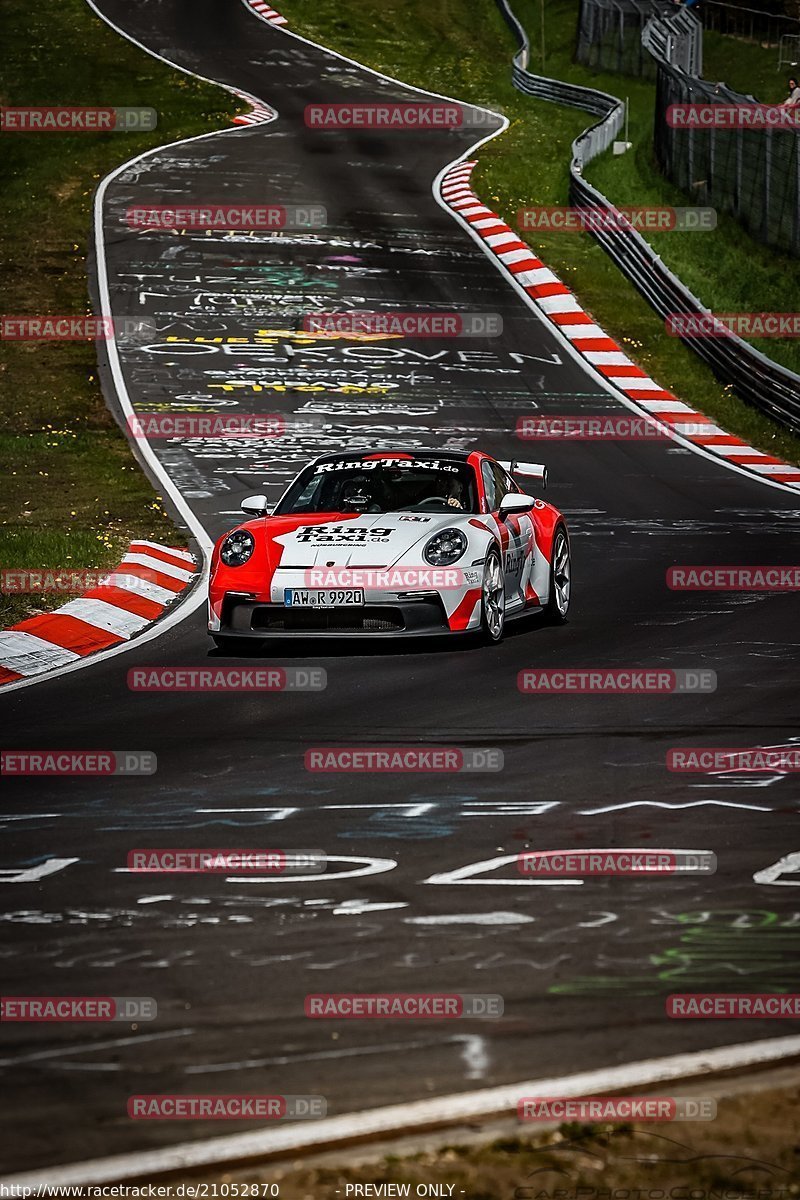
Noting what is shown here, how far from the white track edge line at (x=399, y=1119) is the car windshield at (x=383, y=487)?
7.68 m

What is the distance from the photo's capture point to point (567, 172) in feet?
113

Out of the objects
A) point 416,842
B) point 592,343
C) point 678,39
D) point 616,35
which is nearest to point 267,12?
point 616,35

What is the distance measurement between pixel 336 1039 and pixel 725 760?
3.82 metres

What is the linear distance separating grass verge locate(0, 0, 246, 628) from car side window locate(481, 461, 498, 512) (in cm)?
303

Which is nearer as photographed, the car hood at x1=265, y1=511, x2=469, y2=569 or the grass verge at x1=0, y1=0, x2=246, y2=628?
the car hood at x1=265, y1=511, x2=469, y2=569

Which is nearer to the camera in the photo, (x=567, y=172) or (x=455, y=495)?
(x=455, y=495)

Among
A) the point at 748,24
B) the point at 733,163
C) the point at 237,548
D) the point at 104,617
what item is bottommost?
the point at 104,617

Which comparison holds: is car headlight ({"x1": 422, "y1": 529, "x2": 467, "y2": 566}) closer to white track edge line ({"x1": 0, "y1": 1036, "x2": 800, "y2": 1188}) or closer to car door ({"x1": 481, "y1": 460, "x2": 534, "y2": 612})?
car door ({"x1": 481, "y1": 460, "x2": 534, "y2": 612})

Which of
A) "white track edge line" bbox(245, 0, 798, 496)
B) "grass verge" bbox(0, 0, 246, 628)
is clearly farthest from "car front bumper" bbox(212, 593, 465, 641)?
"white track edge line" bbox(245, 0, 798, 496)

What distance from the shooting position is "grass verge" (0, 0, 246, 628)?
1577 cm

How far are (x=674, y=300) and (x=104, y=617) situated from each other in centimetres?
1549

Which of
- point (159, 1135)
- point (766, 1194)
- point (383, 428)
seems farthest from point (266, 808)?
point (383, 428)

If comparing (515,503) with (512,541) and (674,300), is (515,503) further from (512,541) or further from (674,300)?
(674,300)

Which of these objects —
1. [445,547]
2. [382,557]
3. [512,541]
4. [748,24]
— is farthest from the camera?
[748,24]
